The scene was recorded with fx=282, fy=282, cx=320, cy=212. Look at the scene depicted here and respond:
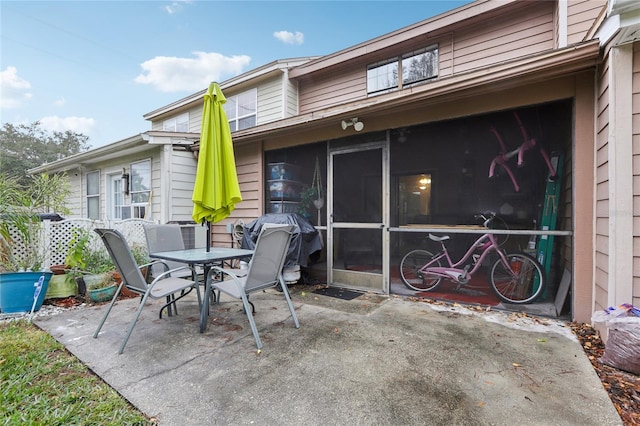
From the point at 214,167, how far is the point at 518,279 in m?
3.87

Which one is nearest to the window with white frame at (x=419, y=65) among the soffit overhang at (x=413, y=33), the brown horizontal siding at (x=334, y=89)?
the soffit overhang at (x=413, y=33)

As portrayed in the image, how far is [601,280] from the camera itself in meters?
2.49

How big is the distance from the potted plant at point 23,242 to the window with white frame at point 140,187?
2.55 metres

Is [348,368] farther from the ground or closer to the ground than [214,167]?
closer to the ground

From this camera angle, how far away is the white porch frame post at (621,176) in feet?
7.06

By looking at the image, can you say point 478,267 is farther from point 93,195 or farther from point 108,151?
point 93,195

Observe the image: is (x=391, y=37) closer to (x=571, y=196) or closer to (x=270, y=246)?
(x=571, y=196)

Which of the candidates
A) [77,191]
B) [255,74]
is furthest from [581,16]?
[77,191]

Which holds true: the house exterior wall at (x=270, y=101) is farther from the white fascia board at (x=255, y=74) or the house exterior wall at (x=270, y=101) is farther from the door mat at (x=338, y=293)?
the door mat at (x=338, y=293)

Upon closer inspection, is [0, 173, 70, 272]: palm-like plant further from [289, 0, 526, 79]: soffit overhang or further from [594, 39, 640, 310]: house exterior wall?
[594, 39, 640, 310]: house exterior wall

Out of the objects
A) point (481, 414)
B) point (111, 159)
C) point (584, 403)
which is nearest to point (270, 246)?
point (481, 414)

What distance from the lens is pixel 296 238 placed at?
415cm

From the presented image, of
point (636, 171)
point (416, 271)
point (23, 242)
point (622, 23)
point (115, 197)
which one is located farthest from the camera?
point (115, 197)

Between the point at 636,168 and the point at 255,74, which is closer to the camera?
the point at 636,168
